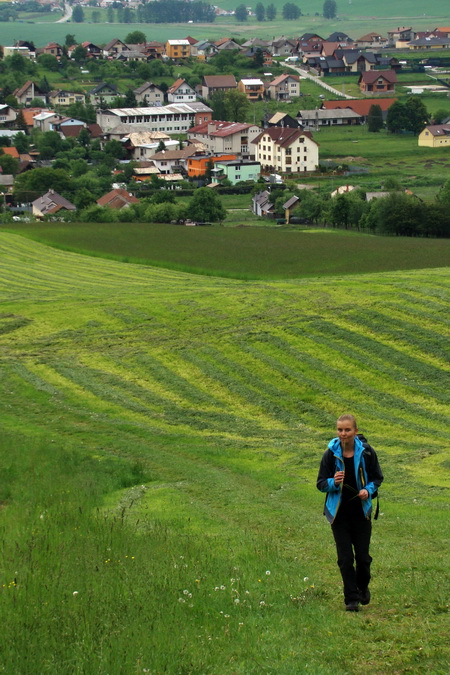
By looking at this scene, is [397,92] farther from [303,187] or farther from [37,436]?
[37,436]

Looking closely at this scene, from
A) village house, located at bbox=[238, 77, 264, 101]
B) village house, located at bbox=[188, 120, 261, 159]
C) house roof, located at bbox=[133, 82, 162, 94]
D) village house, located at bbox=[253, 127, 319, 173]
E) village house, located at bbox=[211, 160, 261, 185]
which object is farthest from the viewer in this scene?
village house, located at bbox=[238, 77, 264, 101]

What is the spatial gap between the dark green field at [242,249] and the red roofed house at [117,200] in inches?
1127

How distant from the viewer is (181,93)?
184 meters

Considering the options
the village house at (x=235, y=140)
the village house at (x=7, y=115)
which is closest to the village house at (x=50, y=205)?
the village house at (x=235, y=140)

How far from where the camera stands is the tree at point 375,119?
517ft

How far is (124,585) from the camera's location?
12.1 meters

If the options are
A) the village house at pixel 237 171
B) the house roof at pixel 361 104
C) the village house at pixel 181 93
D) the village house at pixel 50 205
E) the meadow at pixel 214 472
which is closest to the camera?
the meadow at pixel 214 472

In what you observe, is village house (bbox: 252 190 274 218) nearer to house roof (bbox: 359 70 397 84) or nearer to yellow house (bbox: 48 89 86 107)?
yellow house (bbox: 48 89 86 107)

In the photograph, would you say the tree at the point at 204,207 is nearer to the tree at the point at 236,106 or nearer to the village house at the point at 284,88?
the tree at the point at 236,106

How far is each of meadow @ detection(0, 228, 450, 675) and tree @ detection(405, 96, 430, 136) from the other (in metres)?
114

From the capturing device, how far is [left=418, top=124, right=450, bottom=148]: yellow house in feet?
472

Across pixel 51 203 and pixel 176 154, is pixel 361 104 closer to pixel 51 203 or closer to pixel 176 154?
pixel 176 154

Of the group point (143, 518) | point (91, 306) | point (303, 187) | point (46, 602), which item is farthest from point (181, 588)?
point (303, 187)

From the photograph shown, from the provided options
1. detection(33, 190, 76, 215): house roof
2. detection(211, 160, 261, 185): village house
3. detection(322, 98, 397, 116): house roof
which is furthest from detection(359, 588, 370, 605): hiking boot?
detection(322, 98, 397, 116): house roof
